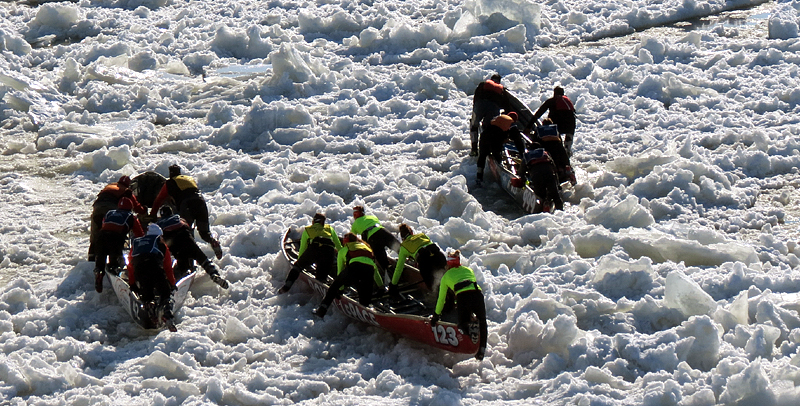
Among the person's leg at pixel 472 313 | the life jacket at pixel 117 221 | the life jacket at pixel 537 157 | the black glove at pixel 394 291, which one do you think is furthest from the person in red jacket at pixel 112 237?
the life jacket at pixel 537 157

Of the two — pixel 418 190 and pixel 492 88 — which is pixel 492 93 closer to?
pixel 492 88

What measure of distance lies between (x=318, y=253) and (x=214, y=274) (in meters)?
1.21

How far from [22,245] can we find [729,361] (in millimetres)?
8571

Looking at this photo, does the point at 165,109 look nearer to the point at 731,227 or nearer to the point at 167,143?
the point at 167,143

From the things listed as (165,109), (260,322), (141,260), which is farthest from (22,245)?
(165,109)

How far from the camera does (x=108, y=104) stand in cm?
1714

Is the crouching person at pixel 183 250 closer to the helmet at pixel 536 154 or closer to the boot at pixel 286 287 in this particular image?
the boot at pixel 286 287

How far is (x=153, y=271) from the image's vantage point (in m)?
8.93

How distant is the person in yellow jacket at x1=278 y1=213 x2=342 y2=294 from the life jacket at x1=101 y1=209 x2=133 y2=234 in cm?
187

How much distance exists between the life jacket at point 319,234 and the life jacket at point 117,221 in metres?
2.03

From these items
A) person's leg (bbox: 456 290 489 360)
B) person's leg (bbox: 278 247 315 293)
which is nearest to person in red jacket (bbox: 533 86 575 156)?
person's leg (bbox: 278 247 315 293)

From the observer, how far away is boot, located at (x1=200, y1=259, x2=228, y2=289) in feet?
31.9

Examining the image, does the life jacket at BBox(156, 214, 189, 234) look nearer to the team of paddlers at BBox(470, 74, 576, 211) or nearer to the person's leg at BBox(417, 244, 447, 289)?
the person's leg at BBox(417, 244, 447, 289)

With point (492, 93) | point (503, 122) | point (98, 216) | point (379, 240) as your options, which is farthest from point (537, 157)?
point (98, 216)
